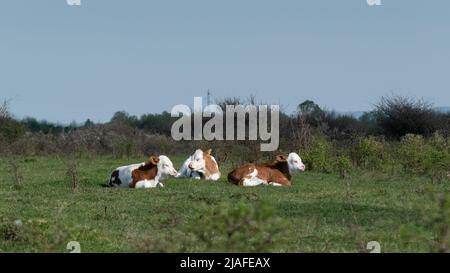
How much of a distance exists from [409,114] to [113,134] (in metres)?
15.3

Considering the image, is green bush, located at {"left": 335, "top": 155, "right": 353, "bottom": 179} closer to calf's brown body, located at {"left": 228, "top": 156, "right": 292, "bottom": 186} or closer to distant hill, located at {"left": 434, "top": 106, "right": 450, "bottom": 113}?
calf's brown body, located at {"left": 228, "top": 156, "right": 292, "bottom": 186}

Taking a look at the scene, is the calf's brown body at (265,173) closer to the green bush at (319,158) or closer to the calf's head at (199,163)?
the calf's head at (199,163)

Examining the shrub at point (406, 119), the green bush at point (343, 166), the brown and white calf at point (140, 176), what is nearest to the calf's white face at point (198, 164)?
the brown and white calf at point (140, 176)

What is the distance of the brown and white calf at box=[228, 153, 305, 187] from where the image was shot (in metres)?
19.8

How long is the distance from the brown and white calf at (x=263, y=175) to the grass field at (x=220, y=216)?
1.28 feet

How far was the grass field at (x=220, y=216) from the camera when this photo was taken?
22.7ft

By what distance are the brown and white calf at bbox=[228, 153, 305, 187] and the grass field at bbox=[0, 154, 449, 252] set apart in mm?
389

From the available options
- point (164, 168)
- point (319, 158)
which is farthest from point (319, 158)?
point (164, 168)

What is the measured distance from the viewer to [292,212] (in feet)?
45.4

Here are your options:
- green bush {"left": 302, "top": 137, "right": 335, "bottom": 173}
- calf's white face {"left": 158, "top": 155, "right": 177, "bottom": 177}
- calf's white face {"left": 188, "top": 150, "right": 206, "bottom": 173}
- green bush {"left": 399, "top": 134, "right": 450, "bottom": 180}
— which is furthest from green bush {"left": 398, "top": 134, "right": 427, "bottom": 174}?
calf's white face {"left": 158, "top": 155, "right": 177, "bottom": 177}

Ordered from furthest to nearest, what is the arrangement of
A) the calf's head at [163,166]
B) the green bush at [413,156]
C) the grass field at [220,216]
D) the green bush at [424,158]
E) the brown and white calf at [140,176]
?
1. the green bush at [413,156]
2. the green bush at [424,158]
3. the calf's head at [163,166]
4. the brown and white calf at [140,176]
5. the grass field at [220,216]

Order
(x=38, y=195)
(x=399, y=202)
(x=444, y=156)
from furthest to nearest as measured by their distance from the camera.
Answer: (x=444, y=156), (x=38, y=195), (x=399, y=202)
